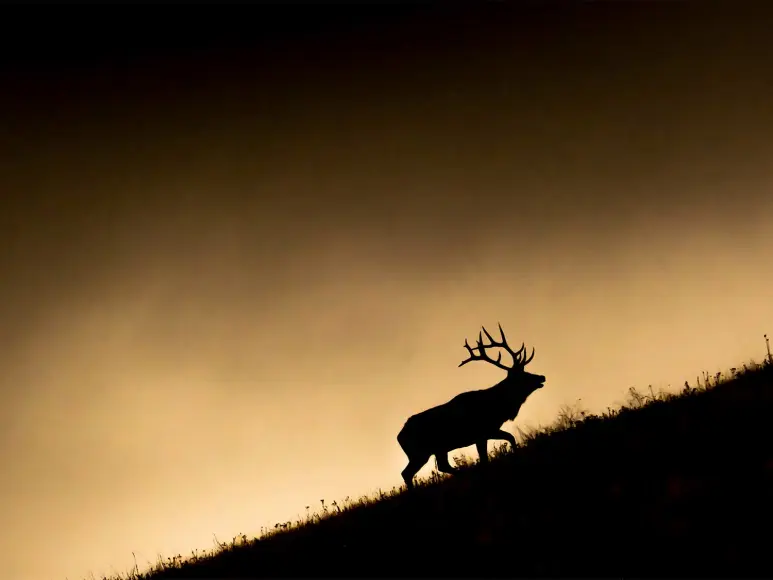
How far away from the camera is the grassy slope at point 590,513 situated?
551cm

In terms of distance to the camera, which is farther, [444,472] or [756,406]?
[444,472]

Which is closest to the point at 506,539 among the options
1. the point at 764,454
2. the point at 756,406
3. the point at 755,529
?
the point at 755,529

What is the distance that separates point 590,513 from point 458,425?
661 cm

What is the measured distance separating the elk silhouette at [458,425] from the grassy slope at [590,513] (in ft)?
5.97

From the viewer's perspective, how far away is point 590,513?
21.4 ft

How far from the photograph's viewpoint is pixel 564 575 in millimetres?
5527

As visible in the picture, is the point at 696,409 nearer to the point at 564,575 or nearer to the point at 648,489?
the point at 648,489

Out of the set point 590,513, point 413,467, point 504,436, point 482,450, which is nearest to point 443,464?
point 413,467

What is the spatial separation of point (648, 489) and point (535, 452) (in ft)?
11.5

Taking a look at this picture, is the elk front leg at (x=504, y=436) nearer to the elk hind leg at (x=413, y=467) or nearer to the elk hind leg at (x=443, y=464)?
the elk hind leg at (x=443, y=464)

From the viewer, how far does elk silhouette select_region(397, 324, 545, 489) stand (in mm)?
12945

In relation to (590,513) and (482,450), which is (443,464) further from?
(590,513)

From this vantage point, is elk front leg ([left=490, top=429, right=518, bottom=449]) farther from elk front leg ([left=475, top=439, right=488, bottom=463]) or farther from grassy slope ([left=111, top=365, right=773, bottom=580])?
grassy slope ([left=111, top=365, right=773, bottom=580])

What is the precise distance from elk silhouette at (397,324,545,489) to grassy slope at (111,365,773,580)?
182cm
